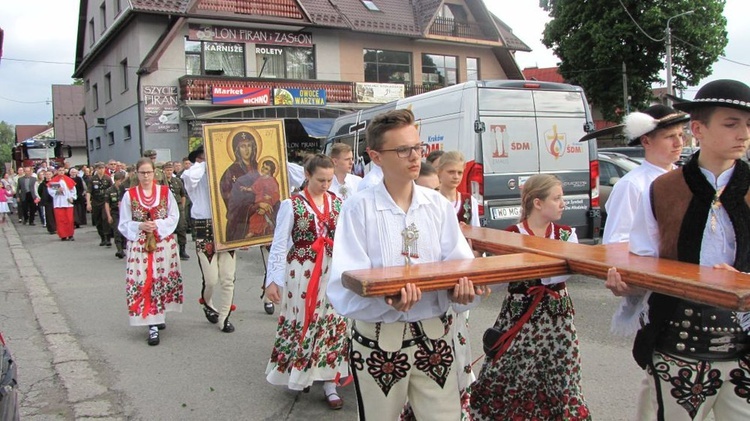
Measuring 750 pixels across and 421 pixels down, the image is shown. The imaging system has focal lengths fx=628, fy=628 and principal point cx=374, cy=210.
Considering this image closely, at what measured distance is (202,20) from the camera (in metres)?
22.8

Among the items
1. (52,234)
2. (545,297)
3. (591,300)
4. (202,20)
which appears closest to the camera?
(545,297)

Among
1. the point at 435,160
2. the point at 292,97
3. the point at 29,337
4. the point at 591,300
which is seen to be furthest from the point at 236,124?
the point at 292,97

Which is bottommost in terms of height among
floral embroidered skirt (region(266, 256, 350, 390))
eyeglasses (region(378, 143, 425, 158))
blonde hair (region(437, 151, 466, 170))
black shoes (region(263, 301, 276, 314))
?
black shoes (region(263, 301, 276, 314))

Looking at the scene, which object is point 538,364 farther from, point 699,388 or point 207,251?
point 207,251

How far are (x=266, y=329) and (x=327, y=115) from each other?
18.7 m

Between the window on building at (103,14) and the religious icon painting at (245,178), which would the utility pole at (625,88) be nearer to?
the window on building at (103,14)

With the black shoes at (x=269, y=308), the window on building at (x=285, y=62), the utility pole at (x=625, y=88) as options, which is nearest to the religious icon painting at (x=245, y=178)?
the black shoes at (x=269, y=308)

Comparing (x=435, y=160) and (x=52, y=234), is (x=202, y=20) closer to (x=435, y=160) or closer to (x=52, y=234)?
(x=52, y=234)

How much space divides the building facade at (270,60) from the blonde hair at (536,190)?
1703 centimetres

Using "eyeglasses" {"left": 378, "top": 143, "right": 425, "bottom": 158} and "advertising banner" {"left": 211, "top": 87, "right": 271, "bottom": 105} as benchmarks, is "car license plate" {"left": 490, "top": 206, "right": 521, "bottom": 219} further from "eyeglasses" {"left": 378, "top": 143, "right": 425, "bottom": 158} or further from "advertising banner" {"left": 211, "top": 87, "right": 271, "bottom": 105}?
"advertising banner" {"left": 211, "top": 87, "right": 271, "bottom": 105}

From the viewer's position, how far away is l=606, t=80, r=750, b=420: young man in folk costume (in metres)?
2.51

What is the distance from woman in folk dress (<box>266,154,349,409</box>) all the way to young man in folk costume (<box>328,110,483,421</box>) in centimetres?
189

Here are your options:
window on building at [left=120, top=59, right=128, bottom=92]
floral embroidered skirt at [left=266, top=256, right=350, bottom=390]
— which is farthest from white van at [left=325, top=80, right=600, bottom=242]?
window on building at [left=120, top=59, right=128, bottom=92]

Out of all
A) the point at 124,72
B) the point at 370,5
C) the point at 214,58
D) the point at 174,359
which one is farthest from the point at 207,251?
the point at 370,5
